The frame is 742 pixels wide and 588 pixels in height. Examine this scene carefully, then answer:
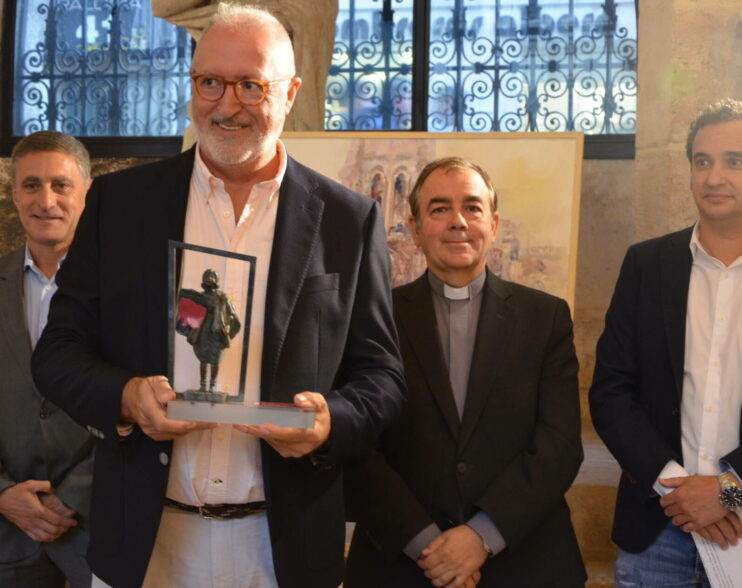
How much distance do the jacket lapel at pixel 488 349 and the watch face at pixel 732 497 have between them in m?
0.70

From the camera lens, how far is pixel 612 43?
722cm

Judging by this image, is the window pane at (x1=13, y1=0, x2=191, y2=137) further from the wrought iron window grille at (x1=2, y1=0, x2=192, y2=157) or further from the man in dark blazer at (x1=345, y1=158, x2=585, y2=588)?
the man in dark blazer at (x1=345, y1=158, x2=585, y2=588)

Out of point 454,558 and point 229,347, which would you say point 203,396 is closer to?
point 229,347

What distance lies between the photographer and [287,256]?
2244 millimetres

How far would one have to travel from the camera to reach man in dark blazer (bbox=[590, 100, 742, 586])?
9.02ft

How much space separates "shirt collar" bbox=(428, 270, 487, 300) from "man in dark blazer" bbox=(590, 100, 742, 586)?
45cm

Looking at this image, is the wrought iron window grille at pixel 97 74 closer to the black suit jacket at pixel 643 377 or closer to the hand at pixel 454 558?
the black suit jacket at pixel 643 377

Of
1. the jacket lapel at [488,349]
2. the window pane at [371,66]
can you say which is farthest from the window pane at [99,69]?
the jacket lapel at [488,349]

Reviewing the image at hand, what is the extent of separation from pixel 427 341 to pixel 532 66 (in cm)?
487

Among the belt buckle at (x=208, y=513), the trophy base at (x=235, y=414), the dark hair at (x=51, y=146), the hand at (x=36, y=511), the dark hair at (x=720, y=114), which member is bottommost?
the hand at (x=36, y=511)

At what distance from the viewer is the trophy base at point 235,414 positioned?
6.55 feet

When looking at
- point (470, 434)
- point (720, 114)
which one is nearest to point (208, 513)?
point (470, 434)

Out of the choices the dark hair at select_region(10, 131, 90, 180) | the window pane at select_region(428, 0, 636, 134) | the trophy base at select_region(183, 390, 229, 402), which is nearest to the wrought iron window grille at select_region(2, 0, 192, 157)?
the window pane at select_region(428, 0, 636, 134)

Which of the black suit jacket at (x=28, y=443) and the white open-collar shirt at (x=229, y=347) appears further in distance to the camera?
the black suit jacket at (x=28, y=443)
